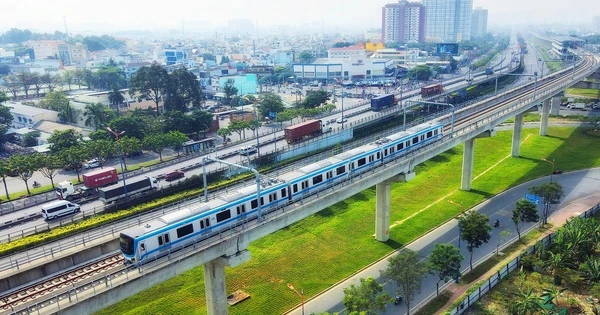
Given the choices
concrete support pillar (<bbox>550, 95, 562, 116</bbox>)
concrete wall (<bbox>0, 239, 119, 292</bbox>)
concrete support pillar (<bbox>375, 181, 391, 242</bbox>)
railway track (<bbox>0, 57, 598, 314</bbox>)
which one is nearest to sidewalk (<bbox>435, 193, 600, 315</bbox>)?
concrete support pillar (<bbox>375, 181, 391, 242</bbox>)

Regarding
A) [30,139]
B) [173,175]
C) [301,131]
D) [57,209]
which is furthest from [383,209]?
[30,139]

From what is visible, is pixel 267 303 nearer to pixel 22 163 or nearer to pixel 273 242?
pixel 273 242

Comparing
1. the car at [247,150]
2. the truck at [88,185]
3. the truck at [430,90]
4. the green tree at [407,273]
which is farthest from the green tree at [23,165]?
the truck at [430,90]

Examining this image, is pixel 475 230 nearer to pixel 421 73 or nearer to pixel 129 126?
pixel 129 126

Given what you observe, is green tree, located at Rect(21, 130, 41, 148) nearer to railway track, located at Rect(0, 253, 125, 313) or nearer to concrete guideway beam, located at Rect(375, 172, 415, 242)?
railway track, located at Rect(0, 253, 125, 313)

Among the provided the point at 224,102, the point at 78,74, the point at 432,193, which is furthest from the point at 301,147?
the point at 78,74

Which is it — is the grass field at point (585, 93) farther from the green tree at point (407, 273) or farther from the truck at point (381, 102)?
the green tree at point (407, 273)
